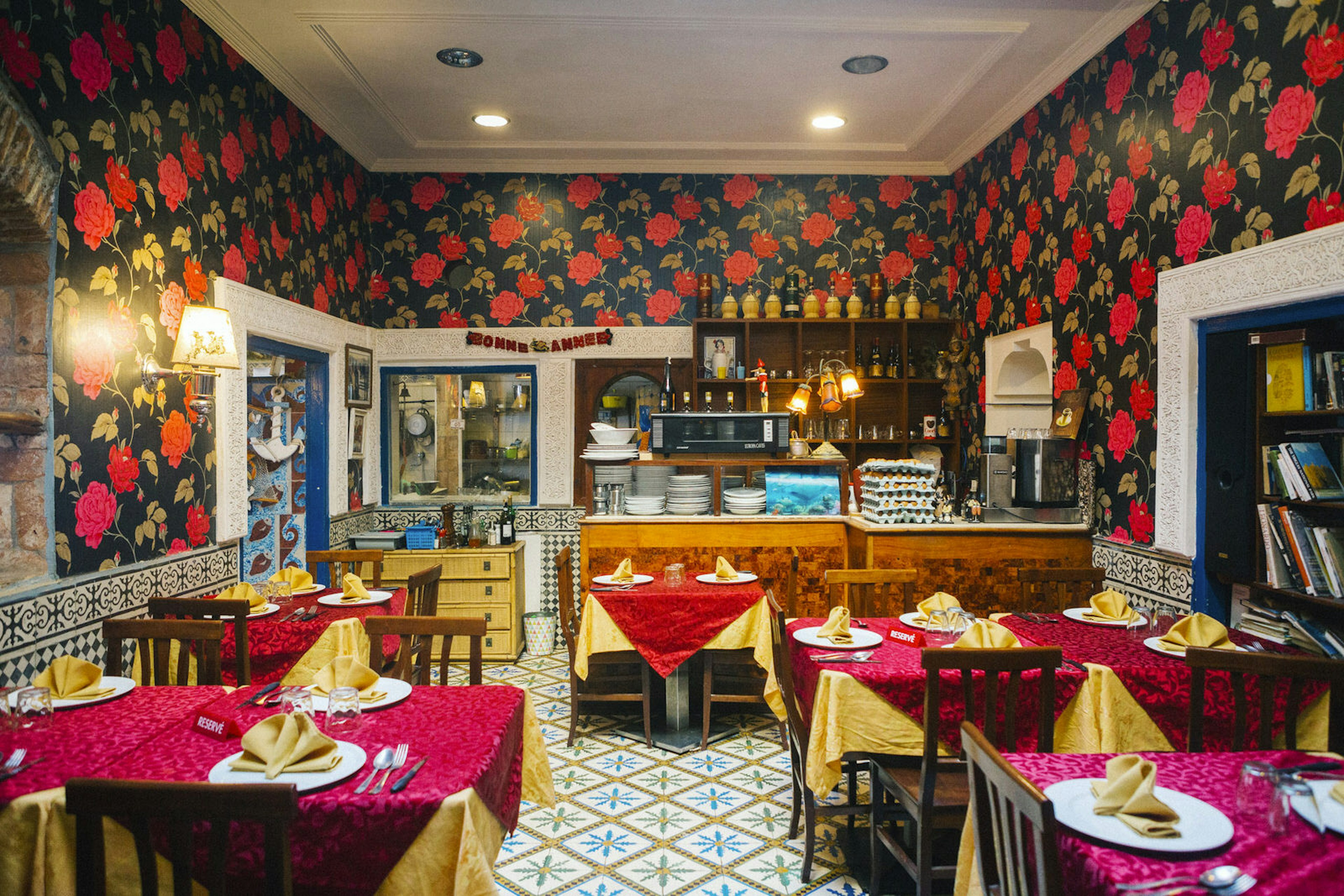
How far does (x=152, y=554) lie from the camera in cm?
354

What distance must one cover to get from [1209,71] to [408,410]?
5500 millimetres

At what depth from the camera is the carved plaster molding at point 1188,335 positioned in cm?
309

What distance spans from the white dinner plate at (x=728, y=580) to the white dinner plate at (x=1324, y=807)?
276 cm

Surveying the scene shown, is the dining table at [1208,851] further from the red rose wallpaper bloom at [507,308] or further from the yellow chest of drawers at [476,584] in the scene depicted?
the red rose wallpaper bloom at [507,308]

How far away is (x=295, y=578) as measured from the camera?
12.8 ft

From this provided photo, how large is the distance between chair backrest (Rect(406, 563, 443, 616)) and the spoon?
6.12 feet

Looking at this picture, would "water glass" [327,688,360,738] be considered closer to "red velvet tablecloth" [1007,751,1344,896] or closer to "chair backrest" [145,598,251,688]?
"chair backrest" [145,598,251,688]

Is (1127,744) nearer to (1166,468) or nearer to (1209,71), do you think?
(1166,468)

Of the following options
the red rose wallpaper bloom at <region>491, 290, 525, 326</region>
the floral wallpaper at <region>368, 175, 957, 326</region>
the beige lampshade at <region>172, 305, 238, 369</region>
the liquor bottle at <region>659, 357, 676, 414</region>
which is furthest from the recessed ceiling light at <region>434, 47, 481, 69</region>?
the liquor bottle at <region>659, 357, 676, 414</region>

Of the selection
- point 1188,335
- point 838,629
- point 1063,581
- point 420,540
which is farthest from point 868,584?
point 420,540

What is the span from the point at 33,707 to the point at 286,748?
0.82 metres

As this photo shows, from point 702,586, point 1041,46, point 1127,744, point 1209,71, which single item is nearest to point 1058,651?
point 1127,744

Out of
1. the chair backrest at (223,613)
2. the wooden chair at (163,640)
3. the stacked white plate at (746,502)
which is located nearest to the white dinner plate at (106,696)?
the wooden chair at (163,640)

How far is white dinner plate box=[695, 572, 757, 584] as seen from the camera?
→ 168 inches
